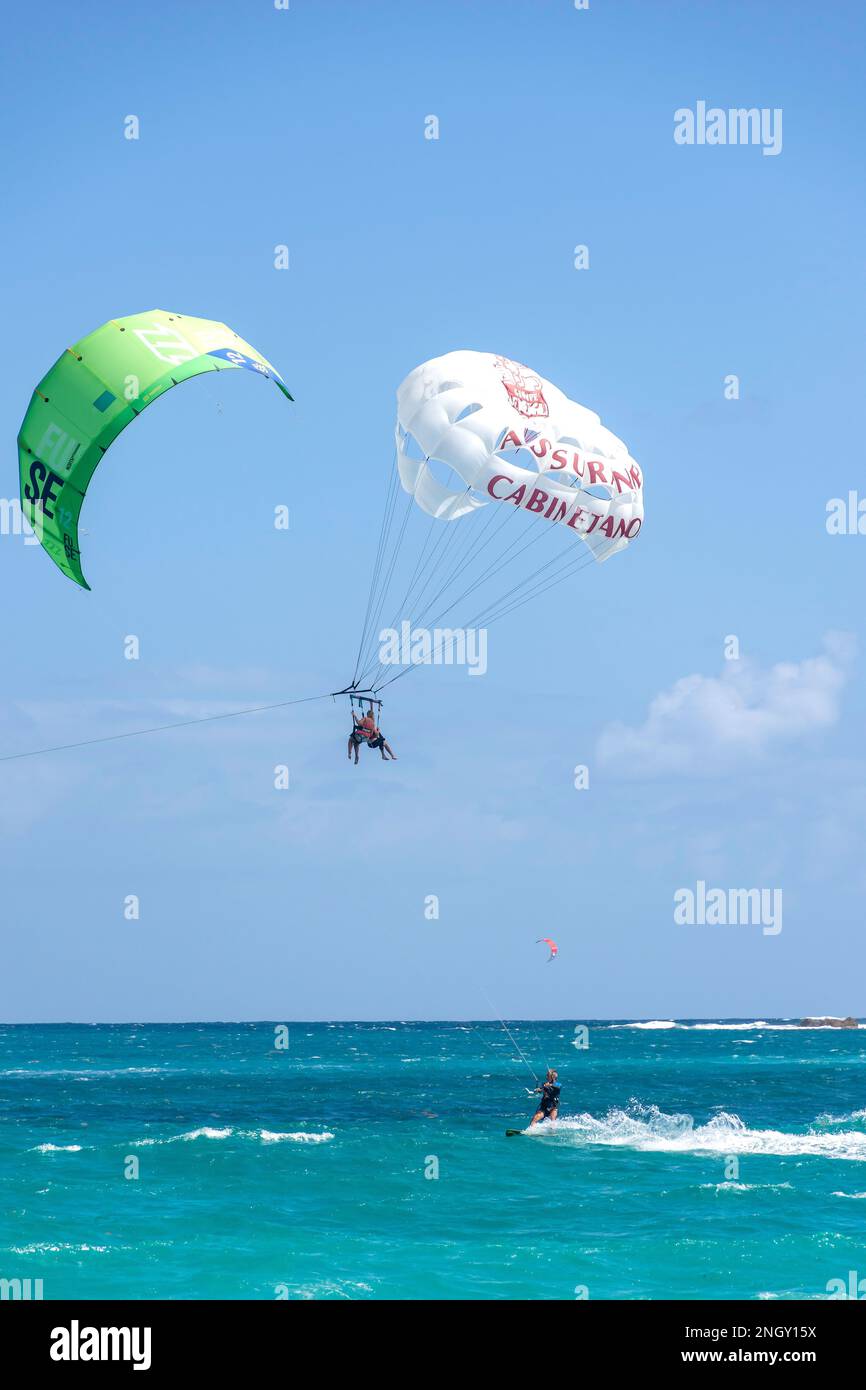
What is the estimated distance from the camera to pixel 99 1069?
218 ft

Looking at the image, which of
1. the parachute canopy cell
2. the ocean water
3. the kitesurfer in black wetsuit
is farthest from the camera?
the kitesurfer in black wetsuit

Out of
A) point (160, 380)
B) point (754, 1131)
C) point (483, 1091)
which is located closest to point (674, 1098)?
point (483, 1091)

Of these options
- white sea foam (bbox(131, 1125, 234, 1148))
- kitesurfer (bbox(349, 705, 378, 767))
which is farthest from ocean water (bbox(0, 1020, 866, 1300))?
kitesurfer (bbox(349, 705, 378, 767))

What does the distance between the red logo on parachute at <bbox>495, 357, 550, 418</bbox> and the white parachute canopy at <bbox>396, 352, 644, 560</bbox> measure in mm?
21

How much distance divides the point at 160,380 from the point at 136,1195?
561 inches

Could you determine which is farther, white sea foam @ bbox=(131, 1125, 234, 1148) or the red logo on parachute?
white sea foam @ bbox=(131, 1125, 234, 1148)

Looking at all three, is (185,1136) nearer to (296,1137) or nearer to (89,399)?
(296,1137)

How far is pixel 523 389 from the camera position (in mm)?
21797

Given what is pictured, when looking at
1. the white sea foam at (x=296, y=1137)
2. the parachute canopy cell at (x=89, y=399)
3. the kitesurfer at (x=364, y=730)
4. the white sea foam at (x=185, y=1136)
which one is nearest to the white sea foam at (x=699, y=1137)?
the white sea foam at (x=296, y=1137)

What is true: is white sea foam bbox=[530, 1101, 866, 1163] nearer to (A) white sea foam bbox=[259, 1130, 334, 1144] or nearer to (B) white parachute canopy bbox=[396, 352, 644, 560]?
(A) white sea foam bbox=[259, 1130, 334, 1144]

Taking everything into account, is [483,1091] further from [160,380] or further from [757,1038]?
[757,1038]

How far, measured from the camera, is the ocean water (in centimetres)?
1873

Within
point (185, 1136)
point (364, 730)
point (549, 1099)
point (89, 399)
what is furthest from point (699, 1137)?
point (89, 399)

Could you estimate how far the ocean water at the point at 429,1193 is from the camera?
1873 cm
